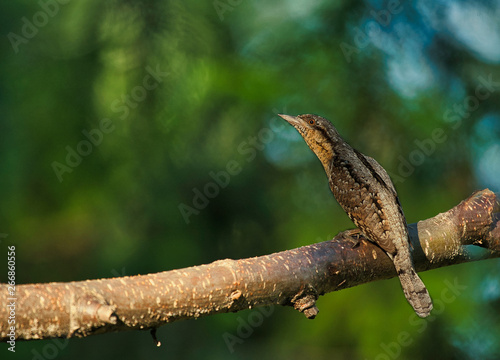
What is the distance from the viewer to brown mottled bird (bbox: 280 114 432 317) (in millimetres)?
2904

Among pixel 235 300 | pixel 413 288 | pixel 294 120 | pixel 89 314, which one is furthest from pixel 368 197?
pixel 89 314

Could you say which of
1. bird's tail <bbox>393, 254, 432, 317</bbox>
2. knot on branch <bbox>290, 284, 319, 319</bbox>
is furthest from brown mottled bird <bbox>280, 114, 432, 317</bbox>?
knot on branch <bbox>290, 284, 319, 319</bbox>

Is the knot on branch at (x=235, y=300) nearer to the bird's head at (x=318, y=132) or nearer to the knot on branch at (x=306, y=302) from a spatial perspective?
the knot on branch at (x=306, y=302)

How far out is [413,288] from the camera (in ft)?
9.45

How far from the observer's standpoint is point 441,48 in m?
4.11

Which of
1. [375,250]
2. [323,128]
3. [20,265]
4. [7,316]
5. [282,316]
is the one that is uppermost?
[7,316]

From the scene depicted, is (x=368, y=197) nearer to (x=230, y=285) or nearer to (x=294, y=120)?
(x=294, y=120)

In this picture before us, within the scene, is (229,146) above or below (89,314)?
below

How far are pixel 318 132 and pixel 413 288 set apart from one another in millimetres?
1174

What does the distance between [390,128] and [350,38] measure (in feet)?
2.31

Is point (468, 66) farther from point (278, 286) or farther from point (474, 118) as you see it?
point (278, 286)

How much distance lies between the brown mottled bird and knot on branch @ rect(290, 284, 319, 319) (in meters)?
0.73

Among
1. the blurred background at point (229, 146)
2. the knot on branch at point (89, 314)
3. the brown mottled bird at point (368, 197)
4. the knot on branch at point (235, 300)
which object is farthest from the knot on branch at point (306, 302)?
the blurred background at point (229, 146)

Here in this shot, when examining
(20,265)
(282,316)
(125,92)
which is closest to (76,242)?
(20,265)
